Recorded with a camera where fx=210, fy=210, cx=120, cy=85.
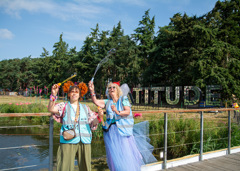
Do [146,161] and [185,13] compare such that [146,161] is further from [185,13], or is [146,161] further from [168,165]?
[185,13]

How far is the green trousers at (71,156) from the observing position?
2.18 metres

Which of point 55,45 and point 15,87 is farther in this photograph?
point 15,87

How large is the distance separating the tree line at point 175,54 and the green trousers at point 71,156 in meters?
16.5

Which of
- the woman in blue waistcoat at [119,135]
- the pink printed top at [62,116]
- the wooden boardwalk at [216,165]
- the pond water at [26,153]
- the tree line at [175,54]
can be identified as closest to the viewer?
the pink printed top at [62,116]

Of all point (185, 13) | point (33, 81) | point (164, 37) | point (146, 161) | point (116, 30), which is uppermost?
point (116, 30)

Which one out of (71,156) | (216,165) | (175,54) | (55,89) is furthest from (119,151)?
(175,54)

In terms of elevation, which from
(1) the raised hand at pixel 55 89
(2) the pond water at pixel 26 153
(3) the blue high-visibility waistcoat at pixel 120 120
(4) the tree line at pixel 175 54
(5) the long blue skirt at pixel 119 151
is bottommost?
(2) the pond water at pixel 26 153

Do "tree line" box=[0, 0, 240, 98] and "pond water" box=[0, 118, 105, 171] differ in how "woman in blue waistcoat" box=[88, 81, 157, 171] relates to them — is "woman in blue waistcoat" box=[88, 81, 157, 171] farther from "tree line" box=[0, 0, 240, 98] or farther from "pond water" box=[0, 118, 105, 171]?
"tree line" box=[0, 0, 240, 98]

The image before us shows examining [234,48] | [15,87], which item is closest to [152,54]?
[234,48]

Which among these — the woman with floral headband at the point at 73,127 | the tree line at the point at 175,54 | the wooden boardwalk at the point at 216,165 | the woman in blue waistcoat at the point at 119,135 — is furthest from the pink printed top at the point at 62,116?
the tree line at the point at 175,54

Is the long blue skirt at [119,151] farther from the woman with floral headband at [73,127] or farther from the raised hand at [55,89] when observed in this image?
the raised hand at [55,89]

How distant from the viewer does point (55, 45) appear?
46125 mm

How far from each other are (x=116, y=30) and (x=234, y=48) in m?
21.6

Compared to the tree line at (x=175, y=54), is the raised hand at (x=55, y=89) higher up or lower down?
lower down
